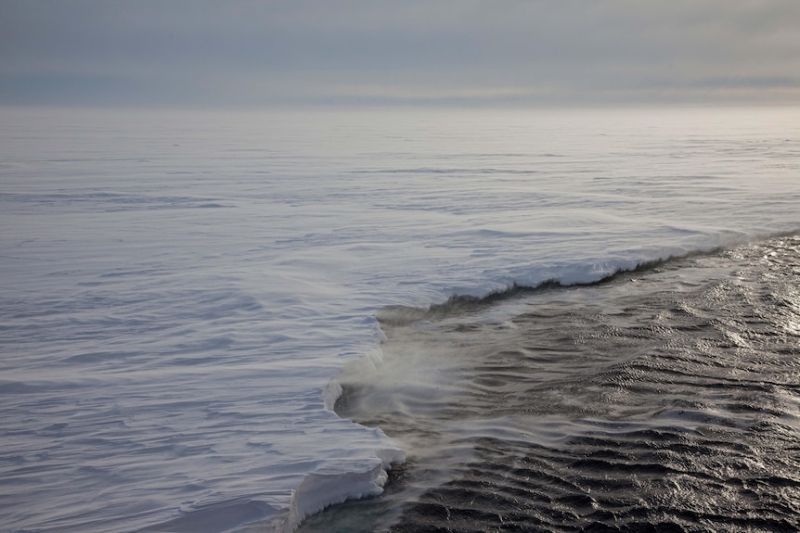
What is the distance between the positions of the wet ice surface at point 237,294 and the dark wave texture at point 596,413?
0.39 meters

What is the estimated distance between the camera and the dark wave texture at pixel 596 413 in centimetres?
389

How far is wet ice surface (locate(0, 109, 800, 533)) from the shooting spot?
4.12 m

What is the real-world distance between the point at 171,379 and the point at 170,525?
6.74 feet

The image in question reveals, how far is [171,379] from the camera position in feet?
18.1

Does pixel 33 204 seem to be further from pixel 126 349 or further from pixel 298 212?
pixel 126 349

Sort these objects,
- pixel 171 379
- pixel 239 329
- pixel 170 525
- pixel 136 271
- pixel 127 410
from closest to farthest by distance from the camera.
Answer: pixel 170 525 < pixel 127 410 < pixel 171 379 < pixel 239 329 < pixel 136 271

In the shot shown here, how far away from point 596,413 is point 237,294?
451cm

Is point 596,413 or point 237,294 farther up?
point 237,294

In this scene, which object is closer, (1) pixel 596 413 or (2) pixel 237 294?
(1) pixel 596 413

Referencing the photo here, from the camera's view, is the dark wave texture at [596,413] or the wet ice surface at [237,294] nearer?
the dark wave texture at [596,413]

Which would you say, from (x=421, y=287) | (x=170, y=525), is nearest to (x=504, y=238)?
(x=421, y=287)

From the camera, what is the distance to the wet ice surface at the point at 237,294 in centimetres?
412

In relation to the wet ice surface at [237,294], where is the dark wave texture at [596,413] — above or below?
below

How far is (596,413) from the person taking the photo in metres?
5.11
